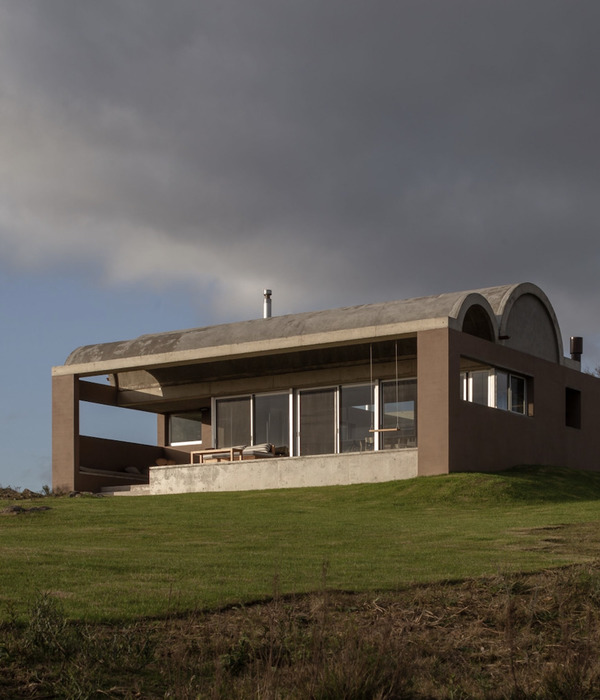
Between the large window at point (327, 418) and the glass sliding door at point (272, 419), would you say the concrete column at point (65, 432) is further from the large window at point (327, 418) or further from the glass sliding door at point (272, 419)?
the glass sliding door at point (272, 419)

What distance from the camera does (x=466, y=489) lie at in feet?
71.5

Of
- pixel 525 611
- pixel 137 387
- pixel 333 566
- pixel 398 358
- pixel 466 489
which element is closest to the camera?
pixel 525 611

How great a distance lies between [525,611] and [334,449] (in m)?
19.2

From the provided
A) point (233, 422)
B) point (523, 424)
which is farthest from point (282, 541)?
point (233, 422)

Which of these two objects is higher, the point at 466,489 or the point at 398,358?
the point at 398,358

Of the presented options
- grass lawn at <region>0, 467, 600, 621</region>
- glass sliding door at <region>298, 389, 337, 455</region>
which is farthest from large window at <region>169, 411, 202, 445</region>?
grass lawn at <region>0, 467, 600, 621</region>

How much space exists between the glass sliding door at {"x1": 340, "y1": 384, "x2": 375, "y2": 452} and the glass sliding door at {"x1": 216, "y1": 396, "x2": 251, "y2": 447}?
3403 mm

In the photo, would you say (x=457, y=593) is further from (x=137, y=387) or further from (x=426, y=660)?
(x=137, y=387)

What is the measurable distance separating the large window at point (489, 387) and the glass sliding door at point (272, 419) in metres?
5.57

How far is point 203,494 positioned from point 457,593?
16164 mm

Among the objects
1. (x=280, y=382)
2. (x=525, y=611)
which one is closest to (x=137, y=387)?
(x=280, y=382)

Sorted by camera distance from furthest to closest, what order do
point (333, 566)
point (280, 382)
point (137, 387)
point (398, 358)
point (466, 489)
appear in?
1. point (137, 387)
2. point (280, 382)
3. point (398, 358)
4. point (466, 489)
5. point (333, 566)

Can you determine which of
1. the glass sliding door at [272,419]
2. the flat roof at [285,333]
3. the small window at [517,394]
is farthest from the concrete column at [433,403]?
the glass sliding door at [272,419]

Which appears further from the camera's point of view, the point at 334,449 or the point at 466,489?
the point at 334,449
